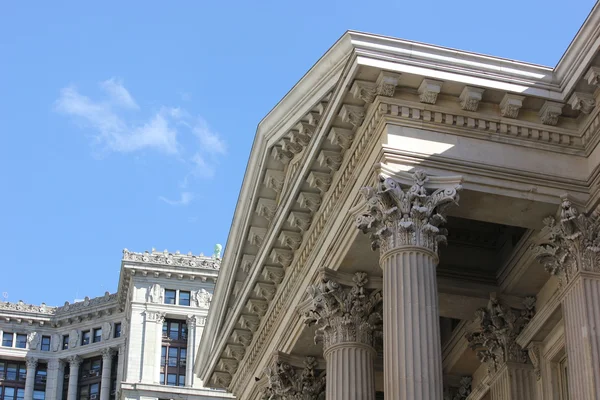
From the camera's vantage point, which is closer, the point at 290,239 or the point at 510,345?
the point at 510,345

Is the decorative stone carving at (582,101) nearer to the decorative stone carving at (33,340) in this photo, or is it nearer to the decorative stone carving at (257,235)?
the decorative stone carving at (257,235)

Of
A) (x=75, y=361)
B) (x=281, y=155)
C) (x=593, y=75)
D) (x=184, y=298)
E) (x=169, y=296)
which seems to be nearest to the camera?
(x=593, y=75)

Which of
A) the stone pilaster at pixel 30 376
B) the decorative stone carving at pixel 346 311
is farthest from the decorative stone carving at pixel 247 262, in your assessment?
the stone pilaster at pixel 30 376

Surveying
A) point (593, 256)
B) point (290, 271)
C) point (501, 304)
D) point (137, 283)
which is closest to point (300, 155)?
point (290, 271)

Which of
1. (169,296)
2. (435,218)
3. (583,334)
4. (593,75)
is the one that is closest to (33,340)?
(169,296)

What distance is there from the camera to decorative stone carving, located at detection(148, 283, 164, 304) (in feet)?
433

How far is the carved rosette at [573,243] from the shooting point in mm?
36156

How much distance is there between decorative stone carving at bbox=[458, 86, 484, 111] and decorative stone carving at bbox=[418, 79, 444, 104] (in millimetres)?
697

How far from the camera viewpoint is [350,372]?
3997 centimetres

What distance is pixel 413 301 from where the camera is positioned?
113 ft

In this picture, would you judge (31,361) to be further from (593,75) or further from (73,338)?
(593,75)

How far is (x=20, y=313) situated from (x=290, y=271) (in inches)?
4080

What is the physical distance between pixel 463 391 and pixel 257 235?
30.3 ft

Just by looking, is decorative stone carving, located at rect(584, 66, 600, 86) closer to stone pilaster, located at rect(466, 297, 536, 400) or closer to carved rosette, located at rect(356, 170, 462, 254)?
carved rosette, located at rect(356, 170, 462, 254)
